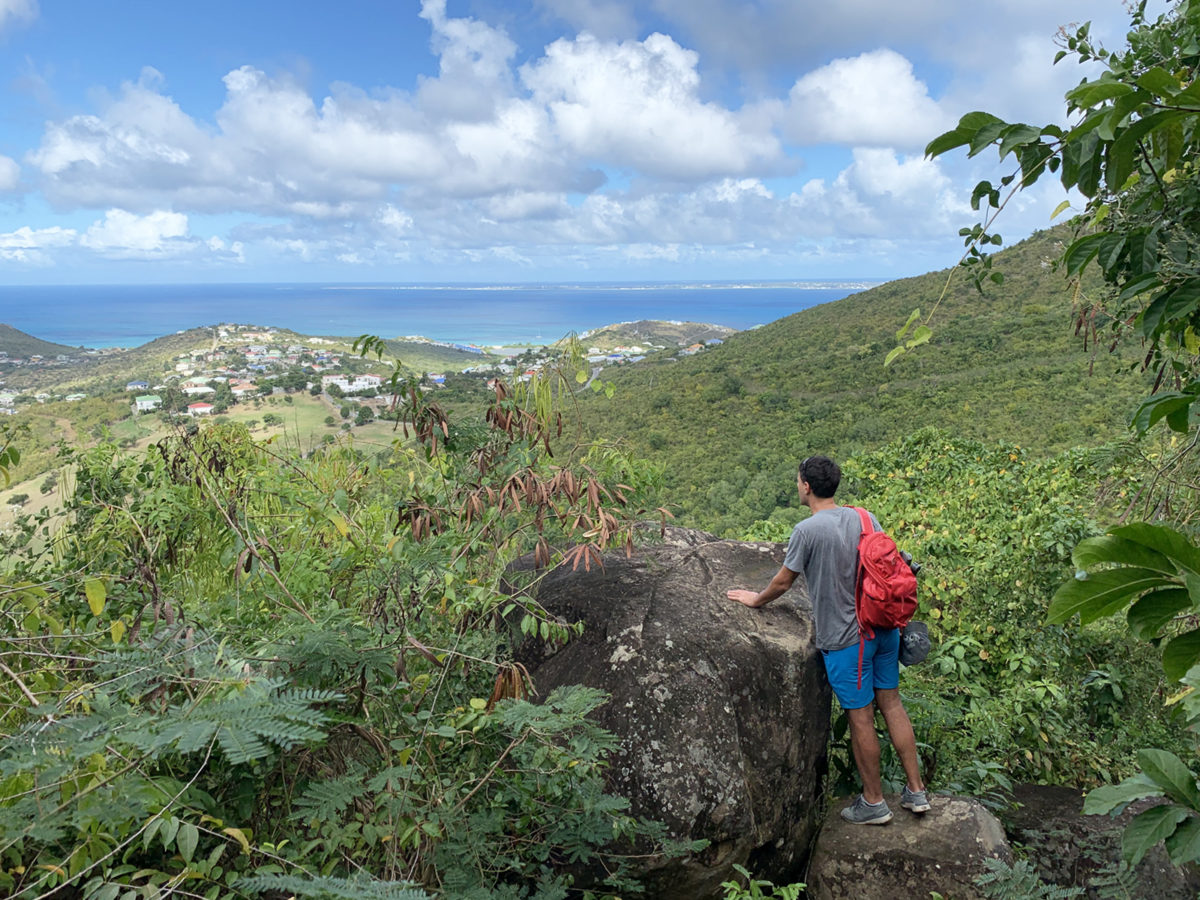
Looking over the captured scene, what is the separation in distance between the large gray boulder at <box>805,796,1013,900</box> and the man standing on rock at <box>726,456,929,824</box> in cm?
8

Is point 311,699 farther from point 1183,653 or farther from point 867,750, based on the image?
point 867,750

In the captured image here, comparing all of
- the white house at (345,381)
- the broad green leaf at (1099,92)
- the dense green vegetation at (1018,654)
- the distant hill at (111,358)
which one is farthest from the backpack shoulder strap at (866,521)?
the distant hill at (111,358)

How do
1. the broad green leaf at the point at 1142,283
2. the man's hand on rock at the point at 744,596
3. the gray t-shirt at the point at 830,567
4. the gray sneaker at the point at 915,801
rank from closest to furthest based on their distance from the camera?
the broad green leaf at the point at 1142,283 → the gray sneaker at the point at 915,801 → the gray t-shirt at the point at 830,567 → the man's hand on rock at the point at 744,596

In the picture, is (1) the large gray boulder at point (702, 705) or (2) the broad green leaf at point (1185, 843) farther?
(1) the large gray boulder at point (702, 705)

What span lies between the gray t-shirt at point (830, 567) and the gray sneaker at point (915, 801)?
0.80m

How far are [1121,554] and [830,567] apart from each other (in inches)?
103

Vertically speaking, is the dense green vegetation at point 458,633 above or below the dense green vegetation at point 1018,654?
above

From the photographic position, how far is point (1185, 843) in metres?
1.29

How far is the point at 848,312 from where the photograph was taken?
34.8 m

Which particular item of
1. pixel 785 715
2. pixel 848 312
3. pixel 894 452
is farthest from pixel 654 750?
pixel 848 312

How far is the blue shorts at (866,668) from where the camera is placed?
376cm

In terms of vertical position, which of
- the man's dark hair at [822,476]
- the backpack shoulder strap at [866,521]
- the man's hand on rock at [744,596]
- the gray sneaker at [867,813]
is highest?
the man's dark hair at [822,476]

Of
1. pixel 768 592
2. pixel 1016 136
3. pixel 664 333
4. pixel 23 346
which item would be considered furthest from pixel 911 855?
pixel 664 333

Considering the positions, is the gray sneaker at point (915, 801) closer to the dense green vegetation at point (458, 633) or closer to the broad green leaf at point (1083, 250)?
the dense green vegetation at point (458, 633)
